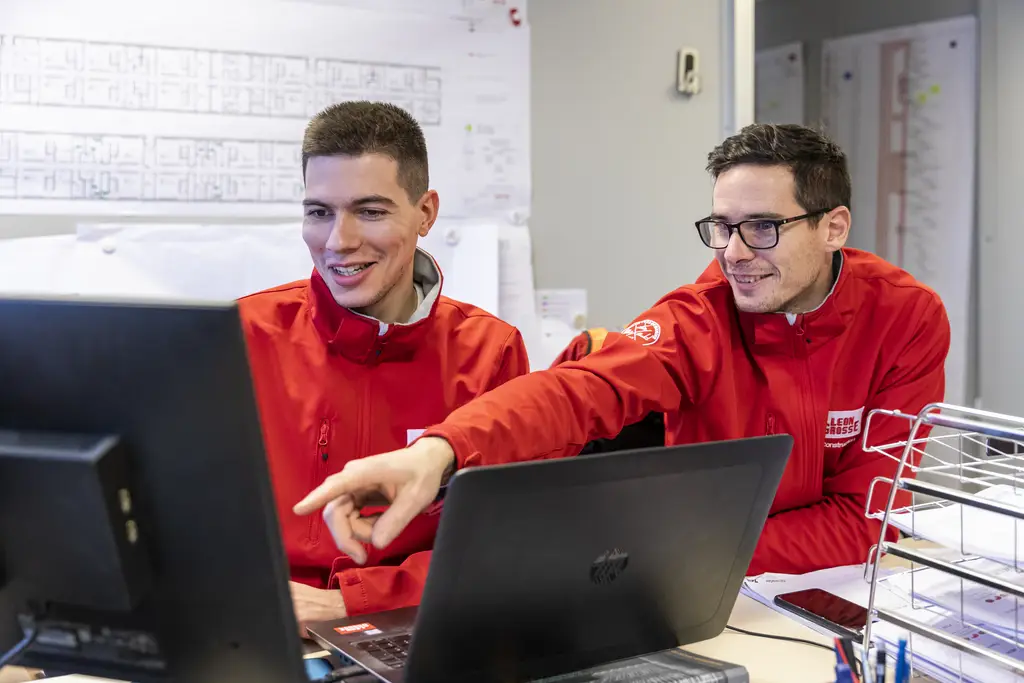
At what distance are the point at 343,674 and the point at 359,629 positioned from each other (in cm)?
11

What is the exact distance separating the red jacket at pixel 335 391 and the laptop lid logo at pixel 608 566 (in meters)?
0.61

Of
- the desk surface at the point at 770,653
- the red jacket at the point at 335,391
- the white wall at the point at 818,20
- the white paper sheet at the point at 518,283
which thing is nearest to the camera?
the desk surface at the point at 770,653

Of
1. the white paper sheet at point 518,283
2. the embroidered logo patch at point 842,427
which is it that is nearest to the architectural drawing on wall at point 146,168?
the white paper sheet at point 518,283

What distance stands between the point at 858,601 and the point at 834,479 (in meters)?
0.45

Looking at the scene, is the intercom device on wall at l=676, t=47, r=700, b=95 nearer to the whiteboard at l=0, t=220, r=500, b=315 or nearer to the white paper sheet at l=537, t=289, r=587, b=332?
the white paper sheet at l=537, t=289, r=587, b=332

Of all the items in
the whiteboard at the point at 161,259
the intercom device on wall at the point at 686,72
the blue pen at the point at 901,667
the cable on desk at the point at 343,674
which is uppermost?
the intercom device on wall at the point at 686,72

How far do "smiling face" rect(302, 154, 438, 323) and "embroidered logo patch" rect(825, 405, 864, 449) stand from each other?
2.83ft

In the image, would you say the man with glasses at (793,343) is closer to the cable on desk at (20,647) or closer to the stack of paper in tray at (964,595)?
the stack of paper in tray at (964,595)

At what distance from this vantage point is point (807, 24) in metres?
3.85

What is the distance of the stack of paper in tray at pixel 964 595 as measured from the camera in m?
1.02

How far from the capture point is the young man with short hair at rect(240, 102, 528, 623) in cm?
158

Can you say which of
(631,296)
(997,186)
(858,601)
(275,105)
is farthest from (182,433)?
(997,186)

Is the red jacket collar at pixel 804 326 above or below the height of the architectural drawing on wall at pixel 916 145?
below

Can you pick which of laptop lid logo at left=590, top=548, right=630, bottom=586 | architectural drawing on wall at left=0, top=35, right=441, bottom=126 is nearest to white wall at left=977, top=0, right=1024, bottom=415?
architectural drawing on wall at left=0, top=35, right=441, bottom=126
